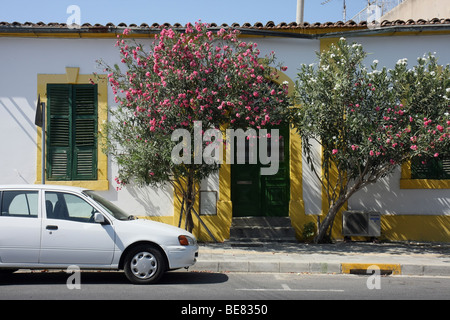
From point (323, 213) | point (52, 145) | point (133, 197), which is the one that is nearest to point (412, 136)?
point (323, 213)

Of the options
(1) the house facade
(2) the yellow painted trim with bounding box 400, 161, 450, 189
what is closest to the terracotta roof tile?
(1) the house facade

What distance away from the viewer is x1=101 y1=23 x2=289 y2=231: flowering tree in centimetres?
965

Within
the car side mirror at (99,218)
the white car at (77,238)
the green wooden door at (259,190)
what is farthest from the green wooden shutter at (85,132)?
the car side mirror at (99,218)

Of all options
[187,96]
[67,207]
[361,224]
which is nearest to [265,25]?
[187,96]

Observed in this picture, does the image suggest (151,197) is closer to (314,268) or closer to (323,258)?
(323,258)

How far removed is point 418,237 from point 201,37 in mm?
7107

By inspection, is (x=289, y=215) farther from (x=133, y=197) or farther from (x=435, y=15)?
(x=435, y=15)

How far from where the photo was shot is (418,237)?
11.8 meters

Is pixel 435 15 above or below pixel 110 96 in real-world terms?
above

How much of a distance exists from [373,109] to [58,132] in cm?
755

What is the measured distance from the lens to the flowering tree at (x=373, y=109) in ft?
31.4

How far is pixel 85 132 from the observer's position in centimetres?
1202

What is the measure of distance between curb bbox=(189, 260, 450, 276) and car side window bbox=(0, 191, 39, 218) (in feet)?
9.92

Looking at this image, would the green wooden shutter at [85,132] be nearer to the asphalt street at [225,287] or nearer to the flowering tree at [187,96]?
the flowering tree at [187,96]
